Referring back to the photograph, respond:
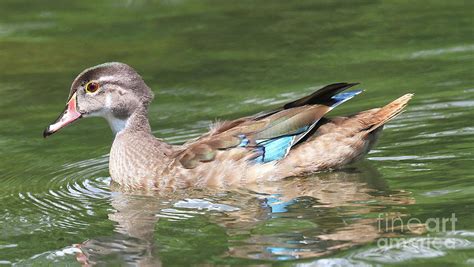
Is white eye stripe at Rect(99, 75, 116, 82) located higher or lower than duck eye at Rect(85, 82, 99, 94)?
higher

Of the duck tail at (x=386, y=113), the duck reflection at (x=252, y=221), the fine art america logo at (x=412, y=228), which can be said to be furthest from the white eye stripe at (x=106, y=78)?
the fine art america logo at (x=412, y=228)

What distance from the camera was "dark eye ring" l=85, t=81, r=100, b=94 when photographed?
1210 centimetres

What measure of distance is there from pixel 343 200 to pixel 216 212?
3.63 feet

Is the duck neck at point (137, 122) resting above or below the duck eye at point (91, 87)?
below

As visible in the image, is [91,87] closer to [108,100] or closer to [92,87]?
[92,87]

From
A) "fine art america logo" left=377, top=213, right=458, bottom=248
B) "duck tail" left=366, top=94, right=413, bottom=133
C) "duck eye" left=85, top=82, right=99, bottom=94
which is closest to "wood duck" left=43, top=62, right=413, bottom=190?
"duck tail" left=366, top=94, right=413, bottom=133

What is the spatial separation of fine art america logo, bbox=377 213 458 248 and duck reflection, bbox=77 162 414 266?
0.31ft

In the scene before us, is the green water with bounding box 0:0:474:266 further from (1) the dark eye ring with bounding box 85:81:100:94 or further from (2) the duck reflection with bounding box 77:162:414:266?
(1) the dark eye ring with bounding box 85:81:100:94

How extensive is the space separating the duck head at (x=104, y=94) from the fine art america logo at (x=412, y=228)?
335 cm

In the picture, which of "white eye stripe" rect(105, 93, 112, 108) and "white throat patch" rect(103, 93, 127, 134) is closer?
"white eye stripe" rect(105, 93, 112, 108)

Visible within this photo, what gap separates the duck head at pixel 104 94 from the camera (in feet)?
39.8

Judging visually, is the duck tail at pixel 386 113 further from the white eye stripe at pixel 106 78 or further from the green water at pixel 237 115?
the white eye stripe at pixel 106 78

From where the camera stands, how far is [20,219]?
10.9m

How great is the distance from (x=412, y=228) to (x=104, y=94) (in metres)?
3.99
